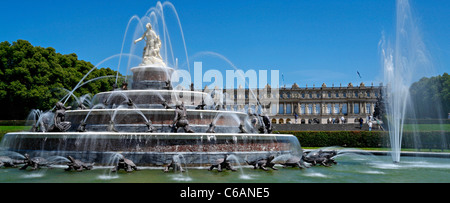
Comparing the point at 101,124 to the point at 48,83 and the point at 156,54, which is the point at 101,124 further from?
the point at 48,83

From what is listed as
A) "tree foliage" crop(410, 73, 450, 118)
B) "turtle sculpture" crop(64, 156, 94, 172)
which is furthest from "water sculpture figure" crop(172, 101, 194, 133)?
"tree foliage" crop(410, 73, 450, 118)

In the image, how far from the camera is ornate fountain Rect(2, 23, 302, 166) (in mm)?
12141

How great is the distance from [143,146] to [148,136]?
35 cm

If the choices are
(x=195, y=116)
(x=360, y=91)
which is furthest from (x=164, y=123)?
(x=360, y=91)

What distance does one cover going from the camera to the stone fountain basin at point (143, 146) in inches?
476

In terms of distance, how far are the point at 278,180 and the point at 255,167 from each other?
2317mm

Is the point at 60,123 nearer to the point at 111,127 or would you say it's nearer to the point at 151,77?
the point at 111,127

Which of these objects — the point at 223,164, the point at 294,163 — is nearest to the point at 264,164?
the point at 294,163

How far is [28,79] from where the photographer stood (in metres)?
38.6

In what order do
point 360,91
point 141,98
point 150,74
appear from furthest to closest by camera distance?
point 360,91, point 150,74, point 141,98

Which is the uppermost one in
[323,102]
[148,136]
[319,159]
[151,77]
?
[323,102]

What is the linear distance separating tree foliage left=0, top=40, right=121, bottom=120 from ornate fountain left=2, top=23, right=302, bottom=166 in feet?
79.5

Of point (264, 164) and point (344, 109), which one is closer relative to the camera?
point (264, 164)

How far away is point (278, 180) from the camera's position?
9.77m
